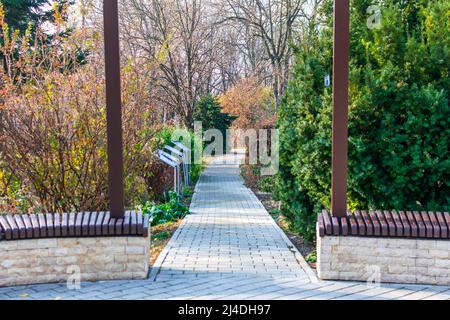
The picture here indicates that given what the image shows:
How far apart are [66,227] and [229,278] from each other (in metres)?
1.84

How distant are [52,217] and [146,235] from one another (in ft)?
3.47

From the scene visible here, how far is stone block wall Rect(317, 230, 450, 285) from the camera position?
503 centimetres

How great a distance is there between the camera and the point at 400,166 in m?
5.75

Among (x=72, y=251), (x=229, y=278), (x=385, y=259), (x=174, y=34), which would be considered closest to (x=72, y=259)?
(x=72, y=251)

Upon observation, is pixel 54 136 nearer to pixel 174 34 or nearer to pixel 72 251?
pixel 72 251

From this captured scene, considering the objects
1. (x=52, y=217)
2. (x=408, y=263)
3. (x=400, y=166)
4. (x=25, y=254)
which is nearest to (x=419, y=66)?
(x=400, y=166)

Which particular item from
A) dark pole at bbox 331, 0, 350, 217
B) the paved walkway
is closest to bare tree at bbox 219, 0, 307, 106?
the paved walkway

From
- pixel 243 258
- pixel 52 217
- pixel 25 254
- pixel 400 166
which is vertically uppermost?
pixel 400 166

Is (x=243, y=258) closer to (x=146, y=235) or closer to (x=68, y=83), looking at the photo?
(x=146, y=235)

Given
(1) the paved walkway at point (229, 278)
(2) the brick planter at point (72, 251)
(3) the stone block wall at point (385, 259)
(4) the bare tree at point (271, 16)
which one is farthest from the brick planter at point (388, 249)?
(4) the bare tree at point (271, 16)

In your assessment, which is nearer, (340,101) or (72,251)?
(72,251)

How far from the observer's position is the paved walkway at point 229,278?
4.75 metres

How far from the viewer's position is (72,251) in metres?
5.14

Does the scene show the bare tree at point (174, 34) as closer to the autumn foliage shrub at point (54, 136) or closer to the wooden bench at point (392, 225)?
the autumn foliage shrub at point (54, 136)
